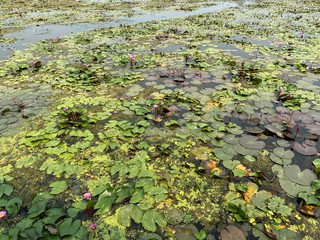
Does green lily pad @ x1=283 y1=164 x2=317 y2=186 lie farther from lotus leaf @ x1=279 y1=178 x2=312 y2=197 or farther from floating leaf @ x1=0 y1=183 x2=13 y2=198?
floating leaf @ x1=0 y1=183 x2=13 y2=198

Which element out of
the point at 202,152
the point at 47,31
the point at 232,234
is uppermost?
the point at 232,234

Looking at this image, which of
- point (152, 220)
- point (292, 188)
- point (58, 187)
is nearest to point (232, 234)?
point (152, 220)

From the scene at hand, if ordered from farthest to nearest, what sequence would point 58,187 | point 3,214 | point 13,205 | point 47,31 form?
point 47,31, point 58,187, point 13,205, point 3,214

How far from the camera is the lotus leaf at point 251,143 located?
12.2 ft

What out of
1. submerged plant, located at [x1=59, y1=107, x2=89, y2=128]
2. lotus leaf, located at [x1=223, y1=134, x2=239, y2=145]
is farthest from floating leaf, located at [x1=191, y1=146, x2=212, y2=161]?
submerged plant, located at [x1=59, y1=107, x2=89, y2=128]

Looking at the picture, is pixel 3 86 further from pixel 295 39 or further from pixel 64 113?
pixel 295 39

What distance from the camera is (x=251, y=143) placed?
3.79 m

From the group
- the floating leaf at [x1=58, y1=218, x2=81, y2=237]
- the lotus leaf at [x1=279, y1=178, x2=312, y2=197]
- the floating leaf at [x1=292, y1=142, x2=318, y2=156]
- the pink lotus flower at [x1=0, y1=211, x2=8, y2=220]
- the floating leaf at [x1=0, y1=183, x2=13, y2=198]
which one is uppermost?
the pink lotus flower at [x1=0, y1=211, x2=8, y2=220]

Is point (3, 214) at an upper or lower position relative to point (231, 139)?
upper

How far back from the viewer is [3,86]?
→ 19.8 feet

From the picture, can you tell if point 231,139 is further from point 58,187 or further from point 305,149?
point 58,187

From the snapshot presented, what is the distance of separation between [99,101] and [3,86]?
2707 mm

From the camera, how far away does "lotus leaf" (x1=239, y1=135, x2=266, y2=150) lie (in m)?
3.71

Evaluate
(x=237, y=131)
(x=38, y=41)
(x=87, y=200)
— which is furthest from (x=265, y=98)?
(x=38, y=41)
